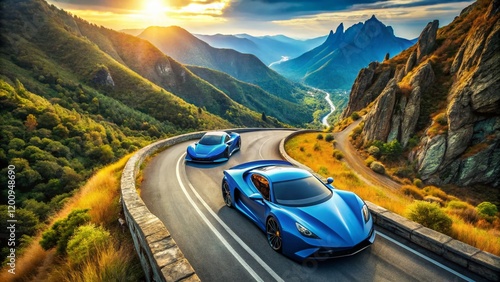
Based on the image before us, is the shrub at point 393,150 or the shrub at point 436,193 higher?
the shrub at point 393,150

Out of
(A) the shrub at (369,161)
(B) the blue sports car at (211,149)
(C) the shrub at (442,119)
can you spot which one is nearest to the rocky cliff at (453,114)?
(C) the shrub at (442,119)

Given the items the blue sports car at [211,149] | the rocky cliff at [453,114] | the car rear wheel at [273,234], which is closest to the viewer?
the car rear wheel at [273,234]

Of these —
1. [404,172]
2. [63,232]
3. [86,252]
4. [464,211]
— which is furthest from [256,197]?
[404,172]

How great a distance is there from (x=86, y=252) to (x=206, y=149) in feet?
29.3

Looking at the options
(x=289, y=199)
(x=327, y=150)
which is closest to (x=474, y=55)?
(x=327, y=150)

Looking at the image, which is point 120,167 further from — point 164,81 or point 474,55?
point 164,81

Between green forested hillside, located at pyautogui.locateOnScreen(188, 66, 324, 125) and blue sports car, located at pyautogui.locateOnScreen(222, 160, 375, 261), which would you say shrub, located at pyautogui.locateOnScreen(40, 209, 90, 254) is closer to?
blue sports car, located at pyautogui.locateOnScreen(222, 160, 375, 261)

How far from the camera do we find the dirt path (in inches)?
958

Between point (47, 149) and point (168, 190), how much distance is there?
28876 mm

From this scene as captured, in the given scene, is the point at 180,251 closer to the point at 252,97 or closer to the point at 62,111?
the point at 62,111

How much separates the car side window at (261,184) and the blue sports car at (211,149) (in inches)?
264

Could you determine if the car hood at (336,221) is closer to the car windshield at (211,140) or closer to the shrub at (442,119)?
the car windshield at (211,140)

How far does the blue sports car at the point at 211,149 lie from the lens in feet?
43.7

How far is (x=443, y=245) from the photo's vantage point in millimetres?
5129
